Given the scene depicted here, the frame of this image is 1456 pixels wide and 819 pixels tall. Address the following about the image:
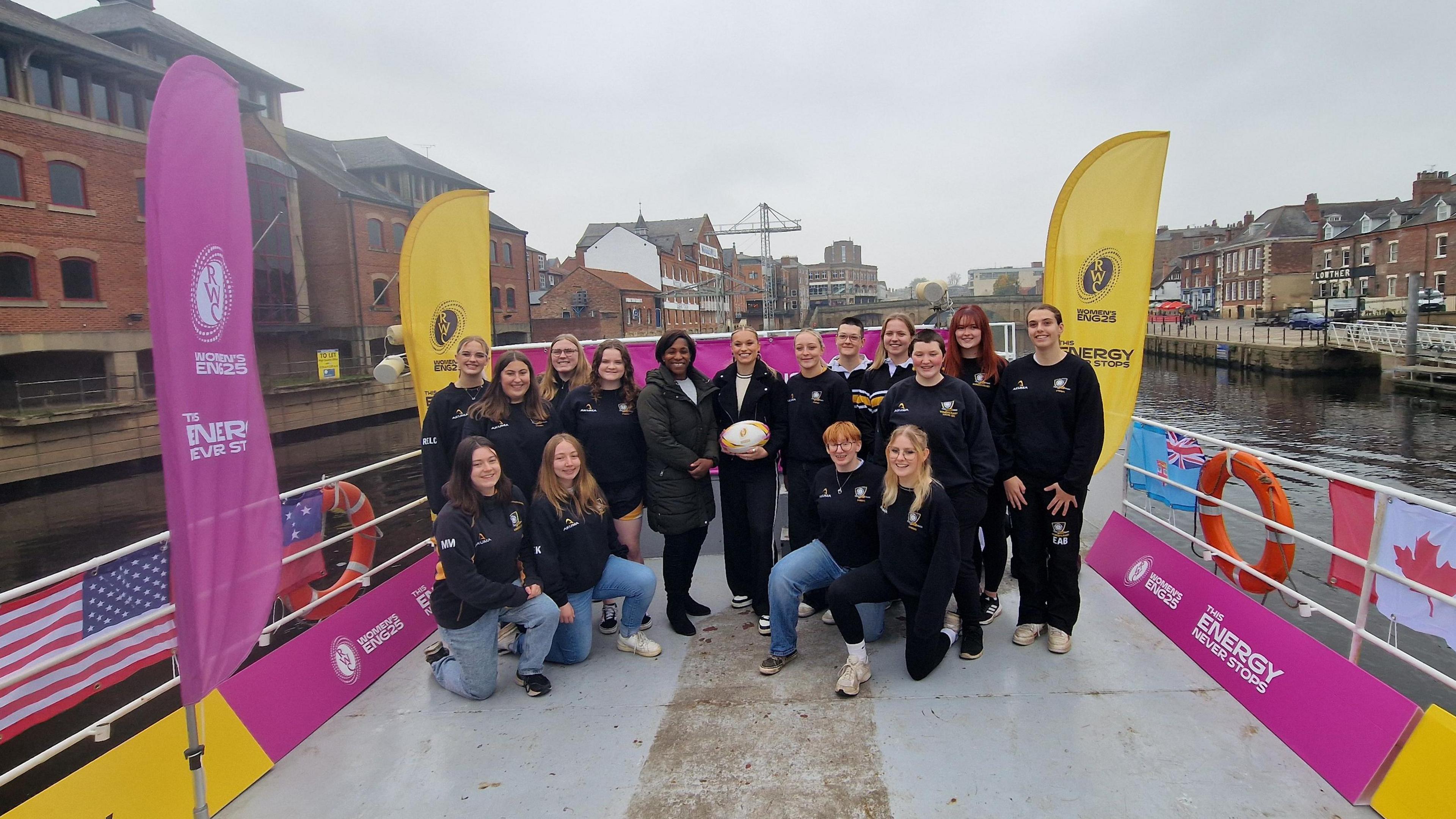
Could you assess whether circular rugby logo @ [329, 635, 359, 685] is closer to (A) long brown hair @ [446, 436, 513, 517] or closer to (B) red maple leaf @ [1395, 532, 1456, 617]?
(A) long brown hair @ [446, 436, 513, 517]

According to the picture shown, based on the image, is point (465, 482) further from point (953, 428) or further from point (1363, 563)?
point (1363, 563)

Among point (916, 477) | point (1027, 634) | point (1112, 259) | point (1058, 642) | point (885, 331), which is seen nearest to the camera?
point (916, 477)

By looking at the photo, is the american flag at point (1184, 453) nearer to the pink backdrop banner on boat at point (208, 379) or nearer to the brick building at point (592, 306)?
the pink backdrop banner on boat at point (208, 379)

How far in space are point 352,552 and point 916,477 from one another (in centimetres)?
393

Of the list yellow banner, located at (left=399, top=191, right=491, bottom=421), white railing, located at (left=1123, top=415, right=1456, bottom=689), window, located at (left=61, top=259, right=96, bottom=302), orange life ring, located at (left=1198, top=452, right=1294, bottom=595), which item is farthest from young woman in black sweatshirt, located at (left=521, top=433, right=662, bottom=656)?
window, located at (left=61, top=259, right=96, bottom=302)

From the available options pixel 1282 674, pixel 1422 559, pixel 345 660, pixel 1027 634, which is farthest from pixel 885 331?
pixel 345 660

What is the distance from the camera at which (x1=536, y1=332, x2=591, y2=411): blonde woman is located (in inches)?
178

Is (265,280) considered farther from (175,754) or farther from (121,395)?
(175,754)

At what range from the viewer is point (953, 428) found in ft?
12.0

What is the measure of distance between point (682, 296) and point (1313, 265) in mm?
51954

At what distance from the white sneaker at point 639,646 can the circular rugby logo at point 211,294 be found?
2.55m

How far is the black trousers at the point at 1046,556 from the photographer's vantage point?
3830mm

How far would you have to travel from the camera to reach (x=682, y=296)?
221ft

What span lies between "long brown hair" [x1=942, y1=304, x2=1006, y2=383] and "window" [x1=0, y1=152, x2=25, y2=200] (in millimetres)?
26999
